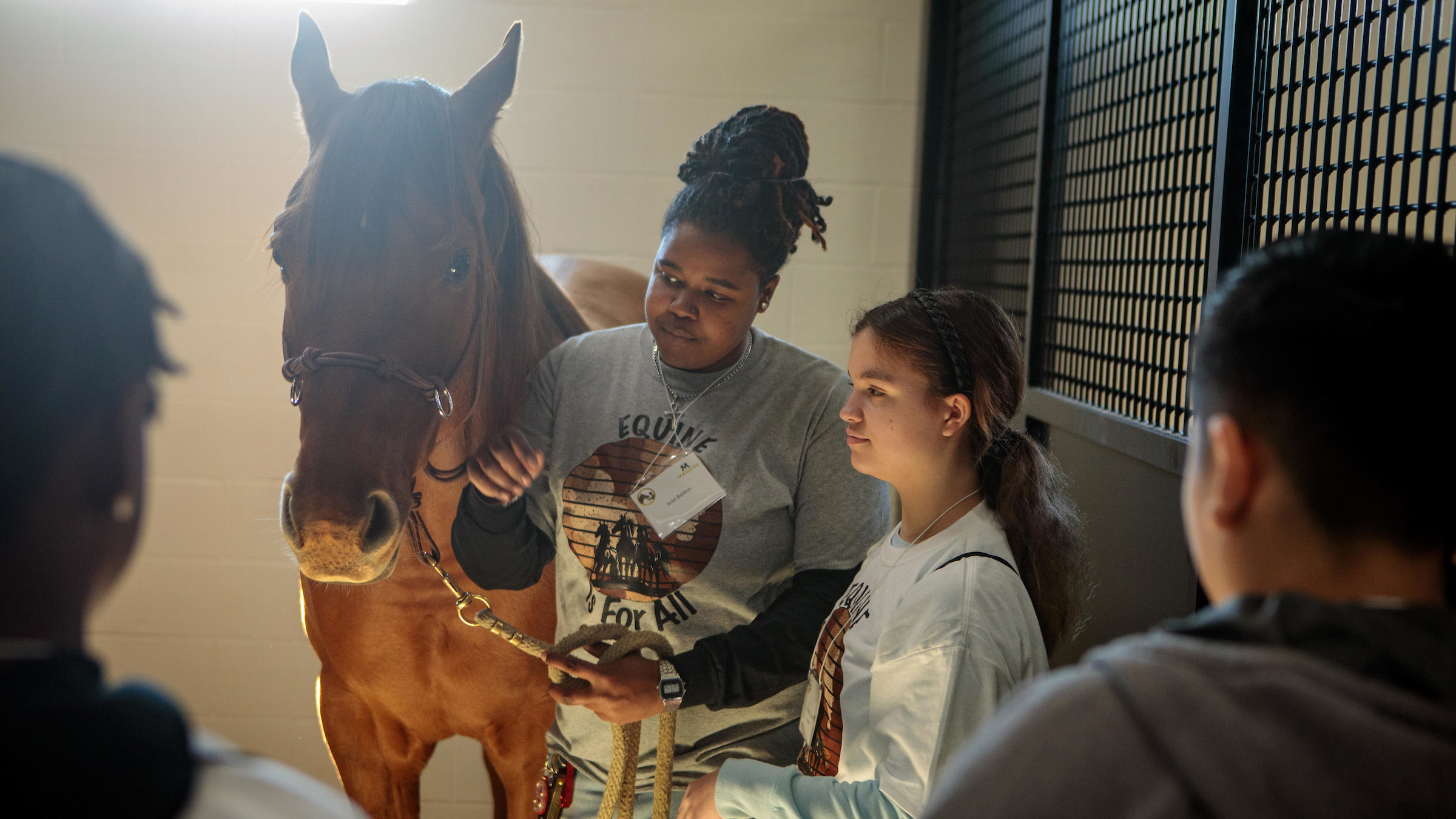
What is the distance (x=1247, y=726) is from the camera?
15.0 inches

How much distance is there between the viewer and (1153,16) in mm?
1445

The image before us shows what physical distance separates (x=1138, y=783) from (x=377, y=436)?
0.89m

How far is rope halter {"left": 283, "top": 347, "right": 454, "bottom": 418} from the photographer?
3.42 ft

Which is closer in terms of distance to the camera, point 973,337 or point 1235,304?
point 1235,304

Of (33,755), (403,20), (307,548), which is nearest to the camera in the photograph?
(33,755)

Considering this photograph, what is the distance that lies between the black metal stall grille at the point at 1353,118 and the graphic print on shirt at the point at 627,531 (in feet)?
2.49

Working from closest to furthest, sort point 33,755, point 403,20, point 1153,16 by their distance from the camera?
point 33,755
point 1153,16
point 403,20

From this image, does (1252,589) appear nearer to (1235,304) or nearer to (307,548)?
(1235,304)

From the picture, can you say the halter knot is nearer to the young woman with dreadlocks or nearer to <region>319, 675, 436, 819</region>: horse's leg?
the young woman with dreadlocks

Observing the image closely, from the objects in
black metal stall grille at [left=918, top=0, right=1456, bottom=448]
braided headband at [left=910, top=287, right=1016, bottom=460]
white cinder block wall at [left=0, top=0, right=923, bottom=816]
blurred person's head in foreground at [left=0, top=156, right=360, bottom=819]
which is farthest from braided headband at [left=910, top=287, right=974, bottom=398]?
white cinder block wall at [left=0, top=0, right=923, bottom=816]

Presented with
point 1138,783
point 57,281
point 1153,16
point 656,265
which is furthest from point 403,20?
point 1138,783

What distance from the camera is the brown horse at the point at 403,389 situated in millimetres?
1042

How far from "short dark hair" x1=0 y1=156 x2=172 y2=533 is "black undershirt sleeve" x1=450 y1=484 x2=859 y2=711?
80 centimetres

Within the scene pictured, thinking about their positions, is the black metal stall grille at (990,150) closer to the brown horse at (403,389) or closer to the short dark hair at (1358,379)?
the brown horse at (403,389)
